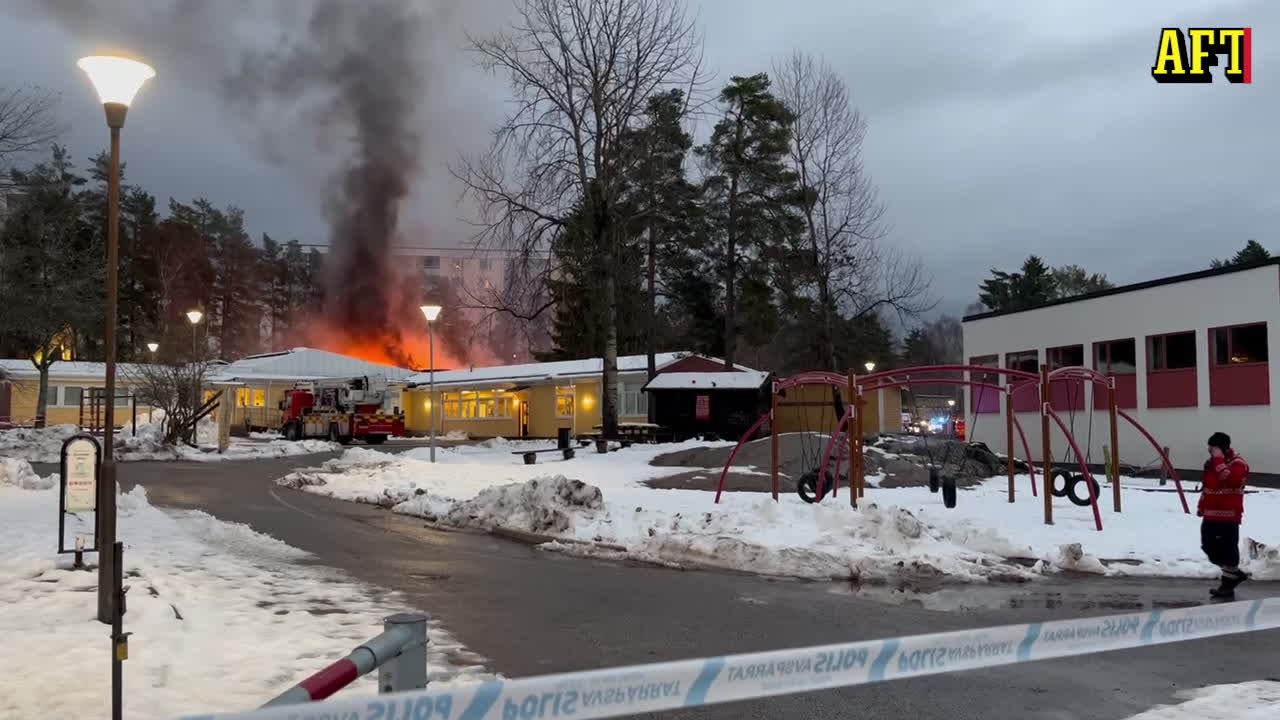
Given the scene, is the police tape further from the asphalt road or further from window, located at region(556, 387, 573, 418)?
window, located at region(556, 387, 573, 418)

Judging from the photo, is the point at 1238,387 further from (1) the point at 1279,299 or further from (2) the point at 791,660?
(2) the point at 791,660

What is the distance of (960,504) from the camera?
17797mm

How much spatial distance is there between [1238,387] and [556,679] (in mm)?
29135

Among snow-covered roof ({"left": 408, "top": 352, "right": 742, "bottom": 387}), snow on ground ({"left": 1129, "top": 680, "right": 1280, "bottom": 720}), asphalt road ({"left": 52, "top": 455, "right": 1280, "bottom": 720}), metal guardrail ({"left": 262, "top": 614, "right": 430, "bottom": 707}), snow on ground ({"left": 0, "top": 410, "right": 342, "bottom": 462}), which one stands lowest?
asphalt road ({"left": 52, "top": 455, "right": 1280, "bottom": 720})

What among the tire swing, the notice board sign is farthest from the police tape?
the tire swing

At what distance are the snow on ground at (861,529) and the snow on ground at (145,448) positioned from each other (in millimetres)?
15645

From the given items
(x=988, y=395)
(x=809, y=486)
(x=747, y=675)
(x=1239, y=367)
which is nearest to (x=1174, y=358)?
(x=1239, y=367)

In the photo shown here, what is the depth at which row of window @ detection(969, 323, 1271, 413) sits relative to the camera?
26.9m

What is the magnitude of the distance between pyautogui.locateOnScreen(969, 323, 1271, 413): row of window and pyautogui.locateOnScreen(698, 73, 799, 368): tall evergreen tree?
613 inches

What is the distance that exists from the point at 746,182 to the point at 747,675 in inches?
1792

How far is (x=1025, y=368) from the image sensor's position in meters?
36.2

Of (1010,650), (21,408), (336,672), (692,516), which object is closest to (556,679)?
(336,672)

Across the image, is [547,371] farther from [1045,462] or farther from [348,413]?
[1045,462]

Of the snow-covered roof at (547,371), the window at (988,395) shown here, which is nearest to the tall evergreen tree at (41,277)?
the snow-covered roof at (547,371)
